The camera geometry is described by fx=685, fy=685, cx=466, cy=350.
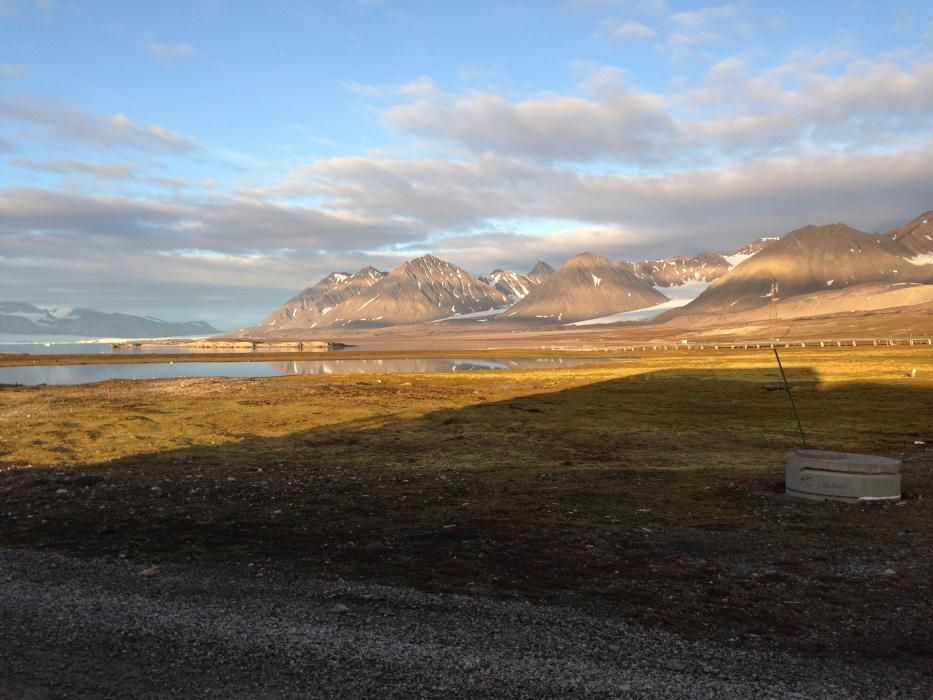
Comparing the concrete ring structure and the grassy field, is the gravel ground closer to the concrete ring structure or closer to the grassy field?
the grassy field

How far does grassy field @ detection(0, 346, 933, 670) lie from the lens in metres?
12.4

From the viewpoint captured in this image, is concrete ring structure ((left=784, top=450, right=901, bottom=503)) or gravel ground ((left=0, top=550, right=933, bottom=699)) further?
concrete ring structure ((left=784, top=450, right=901, bottom=503))

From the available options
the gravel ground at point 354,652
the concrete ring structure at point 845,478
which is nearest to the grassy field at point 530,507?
the concrete ring structure at point 845,478

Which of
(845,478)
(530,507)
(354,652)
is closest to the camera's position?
(354,652)

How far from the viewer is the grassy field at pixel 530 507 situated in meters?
12.4

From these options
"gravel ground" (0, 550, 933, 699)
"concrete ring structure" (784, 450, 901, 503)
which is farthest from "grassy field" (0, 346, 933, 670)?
"gravel ground" (0, 550, 933, 699)

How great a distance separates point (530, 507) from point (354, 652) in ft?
34.2

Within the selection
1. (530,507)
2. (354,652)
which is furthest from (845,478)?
(354,652)

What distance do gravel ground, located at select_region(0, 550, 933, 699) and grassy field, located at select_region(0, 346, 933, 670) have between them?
95 cm

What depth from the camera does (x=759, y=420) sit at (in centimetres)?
4081

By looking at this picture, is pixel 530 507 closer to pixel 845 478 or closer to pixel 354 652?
pixel 845 478

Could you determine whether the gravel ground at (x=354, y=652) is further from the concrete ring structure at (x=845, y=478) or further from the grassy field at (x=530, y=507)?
the concrete ring structure at (x=845, y=478)

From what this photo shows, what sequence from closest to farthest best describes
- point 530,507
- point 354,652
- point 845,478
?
1. point 354,652
2. point 530,507
3. point 845,478

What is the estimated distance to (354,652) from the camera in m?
9.79
